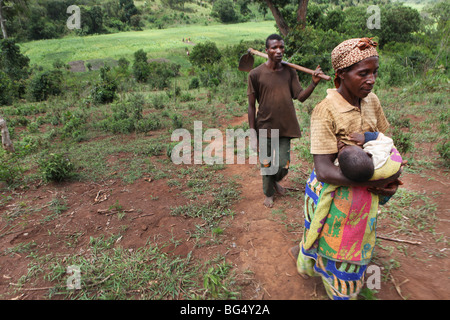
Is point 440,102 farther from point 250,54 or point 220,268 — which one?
point 220,268

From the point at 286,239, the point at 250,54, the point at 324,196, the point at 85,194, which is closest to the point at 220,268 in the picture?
the point at 286,239

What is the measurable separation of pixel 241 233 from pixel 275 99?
1.40m

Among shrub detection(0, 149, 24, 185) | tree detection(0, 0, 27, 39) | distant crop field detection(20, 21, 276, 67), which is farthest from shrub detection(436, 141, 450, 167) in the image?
distant crop field detection(20, 21, 276, 67)

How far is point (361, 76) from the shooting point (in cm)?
140

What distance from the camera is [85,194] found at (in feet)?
11.5

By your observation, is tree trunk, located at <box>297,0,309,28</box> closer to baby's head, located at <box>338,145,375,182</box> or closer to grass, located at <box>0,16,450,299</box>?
grass, located at <box>0,16,450,299</box>

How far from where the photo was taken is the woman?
4.58ft

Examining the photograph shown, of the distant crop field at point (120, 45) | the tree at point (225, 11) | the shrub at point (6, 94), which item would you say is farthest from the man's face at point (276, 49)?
the tree at point (225, 11)

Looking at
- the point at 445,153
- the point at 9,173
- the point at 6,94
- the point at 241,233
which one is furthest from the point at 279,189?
the point at 6,94

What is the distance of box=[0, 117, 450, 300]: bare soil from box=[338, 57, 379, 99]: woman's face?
1422 mm

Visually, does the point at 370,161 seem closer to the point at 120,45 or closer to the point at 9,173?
the point at 9,173

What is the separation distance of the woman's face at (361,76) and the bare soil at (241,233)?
142 centimetres

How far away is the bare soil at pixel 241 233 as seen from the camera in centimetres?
203
